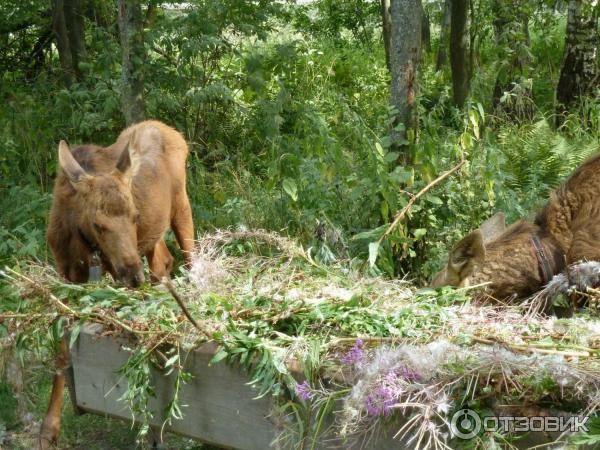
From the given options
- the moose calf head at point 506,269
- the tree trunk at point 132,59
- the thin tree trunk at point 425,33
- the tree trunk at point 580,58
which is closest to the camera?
the moose calf head at point 506,269

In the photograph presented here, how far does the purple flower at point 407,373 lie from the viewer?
11.2 ft

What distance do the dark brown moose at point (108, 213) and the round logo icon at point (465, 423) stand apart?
2.70 meters

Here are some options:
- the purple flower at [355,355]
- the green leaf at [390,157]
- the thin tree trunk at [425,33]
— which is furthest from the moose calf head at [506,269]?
the thin tree trunk at [425,33]

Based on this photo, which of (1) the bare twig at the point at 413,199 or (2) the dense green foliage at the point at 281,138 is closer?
(1) the bare twig at the point at 413,199

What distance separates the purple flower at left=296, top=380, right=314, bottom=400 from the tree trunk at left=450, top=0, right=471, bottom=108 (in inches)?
400

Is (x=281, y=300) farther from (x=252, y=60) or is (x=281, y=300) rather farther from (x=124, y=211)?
(x=252, y=60)

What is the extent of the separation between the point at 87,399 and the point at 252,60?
605cm

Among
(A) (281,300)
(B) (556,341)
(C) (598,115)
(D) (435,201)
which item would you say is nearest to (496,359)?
(B) (556,341)

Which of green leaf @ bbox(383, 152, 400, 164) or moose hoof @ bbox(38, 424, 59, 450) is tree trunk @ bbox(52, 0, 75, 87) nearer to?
green leaf @ bbox(383, 152, 400, 164)

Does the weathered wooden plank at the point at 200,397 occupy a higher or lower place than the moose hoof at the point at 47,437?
higher

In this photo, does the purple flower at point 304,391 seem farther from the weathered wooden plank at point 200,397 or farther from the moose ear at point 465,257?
the moose ear at point 465,257

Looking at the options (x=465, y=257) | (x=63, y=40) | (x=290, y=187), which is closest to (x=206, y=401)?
(x=465, y=257)

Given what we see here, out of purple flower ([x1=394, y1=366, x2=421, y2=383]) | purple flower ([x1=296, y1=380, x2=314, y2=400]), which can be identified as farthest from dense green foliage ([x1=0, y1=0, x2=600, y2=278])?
purple flower ([x1=394, y1=366, x2=421, y2=383])

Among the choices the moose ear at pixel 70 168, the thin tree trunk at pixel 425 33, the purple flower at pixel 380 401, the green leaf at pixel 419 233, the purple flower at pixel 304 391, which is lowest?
the thin tree trunk at pixel 425 33
